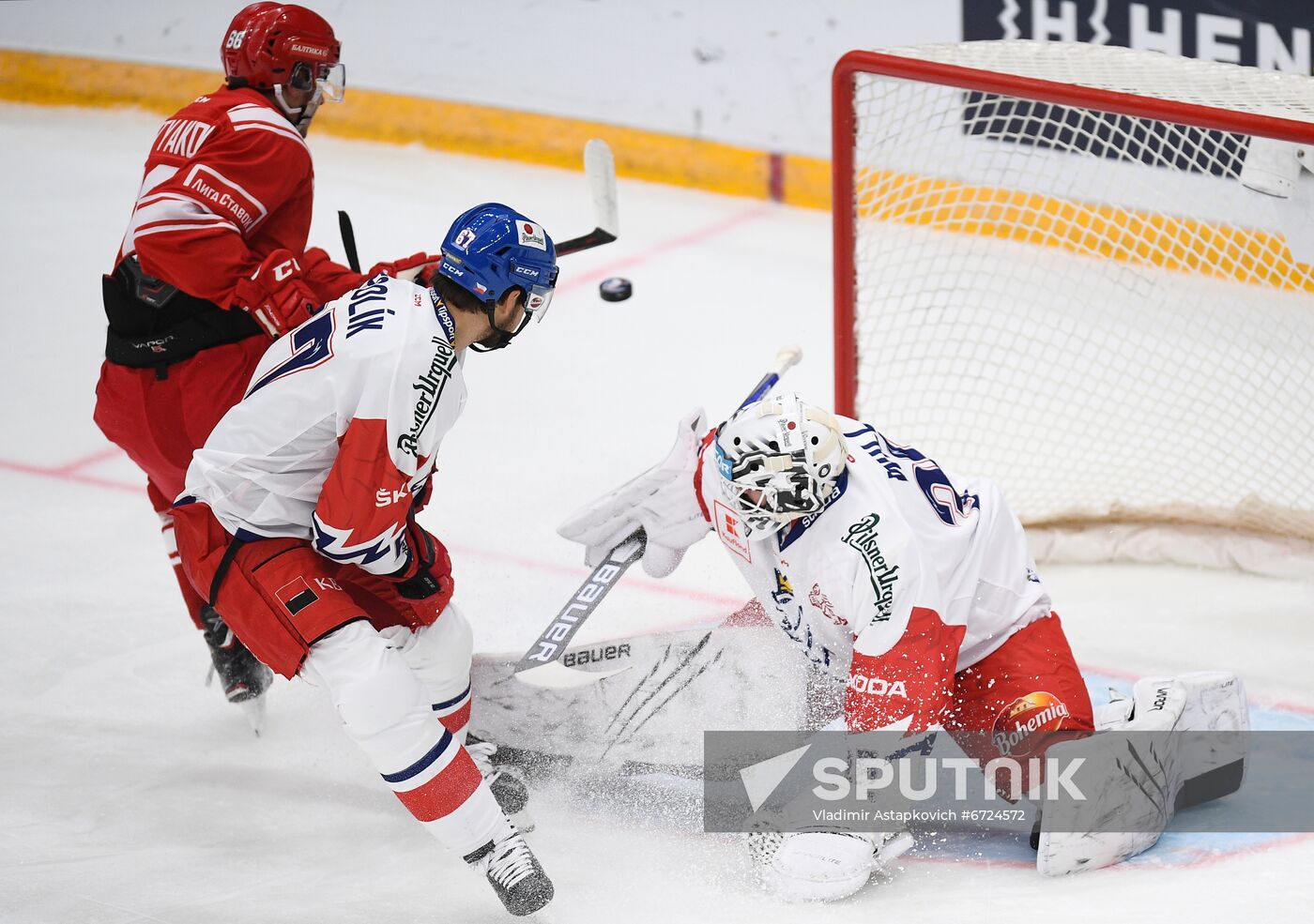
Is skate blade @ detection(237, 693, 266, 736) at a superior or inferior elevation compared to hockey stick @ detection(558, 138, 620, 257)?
inferior

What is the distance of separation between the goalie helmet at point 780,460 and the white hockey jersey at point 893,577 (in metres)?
0.07

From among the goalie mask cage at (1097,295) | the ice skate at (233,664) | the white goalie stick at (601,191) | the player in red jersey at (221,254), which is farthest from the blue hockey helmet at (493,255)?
the goalie mask cage at (1097,295)

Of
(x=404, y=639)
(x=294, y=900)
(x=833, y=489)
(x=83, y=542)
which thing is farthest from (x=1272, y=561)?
(x=83, y=542)

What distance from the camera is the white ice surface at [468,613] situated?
278 cm

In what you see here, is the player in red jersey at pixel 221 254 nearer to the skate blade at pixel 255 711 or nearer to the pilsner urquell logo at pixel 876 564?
the skate blade at pixel 255 711

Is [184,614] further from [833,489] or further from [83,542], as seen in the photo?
[833,489]

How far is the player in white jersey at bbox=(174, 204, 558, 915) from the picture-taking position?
8.45 ft

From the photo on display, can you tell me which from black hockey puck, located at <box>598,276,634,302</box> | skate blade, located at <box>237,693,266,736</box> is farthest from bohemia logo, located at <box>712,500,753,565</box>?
skate blade, located at <box>237,693,266,736</box>

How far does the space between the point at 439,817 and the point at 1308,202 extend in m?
1.96

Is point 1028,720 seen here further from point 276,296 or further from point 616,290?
point 276,296

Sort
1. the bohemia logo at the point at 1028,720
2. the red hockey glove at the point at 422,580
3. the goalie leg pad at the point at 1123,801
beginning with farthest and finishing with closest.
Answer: the red hockey glove at the point at 422,580
the bohemia logo at the point at 1028,720
the goalie leg pad at the point at 1123,801

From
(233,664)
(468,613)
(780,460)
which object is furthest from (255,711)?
(780,460)

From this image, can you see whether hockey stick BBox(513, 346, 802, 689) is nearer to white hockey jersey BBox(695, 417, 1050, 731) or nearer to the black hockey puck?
white hockey jersey BBox(695, 417, 1050, 731)

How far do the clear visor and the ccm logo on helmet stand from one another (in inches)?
59.8
